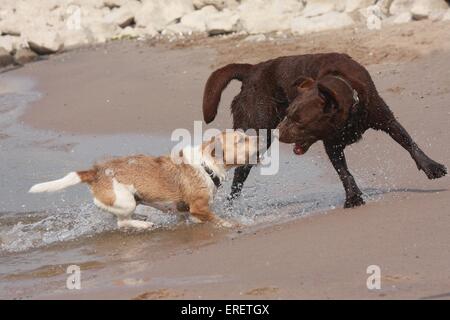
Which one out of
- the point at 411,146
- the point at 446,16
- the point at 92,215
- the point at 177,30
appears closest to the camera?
the point at 411,146

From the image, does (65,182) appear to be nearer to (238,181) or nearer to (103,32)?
(238,181)

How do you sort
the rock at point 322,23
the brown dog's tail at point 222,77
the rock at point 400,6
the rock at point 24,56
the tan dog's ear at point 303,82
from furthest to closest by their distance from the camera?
the rock at point 24,56, the rock at point 322,23, the rock at point 400,6, the brown dog's tail at point 222,77, the tan dog's ear at point 303,82

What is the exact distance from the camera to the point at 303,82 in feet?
26.1

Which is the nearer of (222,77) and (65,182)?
(65,182)

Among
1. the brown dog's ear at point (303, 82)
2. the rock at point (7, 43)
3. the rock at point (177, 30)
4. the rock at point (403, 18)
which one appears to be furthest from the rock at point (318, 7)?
the brown dog's ear at point (303, 82)

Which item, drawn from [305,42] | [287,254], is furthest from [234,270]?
[305,42]

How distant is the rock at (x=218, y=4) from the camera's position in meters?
18.7

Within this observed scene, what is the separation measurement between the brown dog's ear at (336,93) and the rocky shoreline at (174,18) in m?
7.08

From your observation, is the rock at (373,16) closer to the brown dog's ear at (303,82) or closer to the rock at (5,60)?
the brown dog's ear at (303,82)

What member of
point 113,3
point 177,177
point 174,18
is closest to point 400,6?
point 174,18

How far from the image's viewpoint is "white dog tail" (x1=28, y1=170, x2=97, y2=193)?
8.09 metres

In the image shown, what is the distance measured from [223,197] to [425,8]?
21.4ft

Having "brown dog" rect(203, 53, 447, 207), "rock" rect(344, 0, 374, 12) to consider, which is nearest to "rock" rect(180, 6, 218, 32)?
"rock" rect(344, 0, 374, 12)
